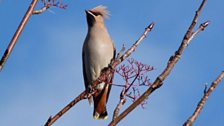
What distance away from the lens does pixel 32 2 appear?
7.66 ft

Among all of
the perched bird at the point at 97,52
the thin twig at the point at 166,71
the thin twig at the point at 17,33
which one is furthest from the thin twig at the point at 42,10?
the perched bird at the point at 97,52

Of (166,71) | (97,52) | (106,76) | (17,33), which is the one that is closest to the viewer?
(166,71)

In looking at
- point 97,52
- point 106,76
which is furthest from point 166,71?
point 97,52

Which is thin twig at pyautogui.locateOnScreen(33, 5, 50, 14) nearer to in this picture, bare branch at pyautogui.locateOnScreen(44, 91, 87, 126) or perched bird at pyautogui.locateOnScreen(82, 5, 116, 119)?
bare branch at pyautogui.locateOnScreen(44, 91, 87, 126)

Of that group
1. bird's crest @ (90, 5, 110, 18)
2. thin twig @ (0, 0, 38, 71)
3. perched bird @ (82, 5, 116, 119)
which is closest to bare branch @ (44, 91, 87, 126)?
thin twig @ (0, 0, 38, 71)

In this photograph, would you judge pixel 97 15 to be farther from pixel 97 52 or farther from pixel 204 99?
pixel 204 99

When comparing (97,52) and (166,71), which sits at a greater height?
(166,71)

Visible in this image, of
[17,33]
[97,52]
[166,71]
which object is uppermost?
[17,33]

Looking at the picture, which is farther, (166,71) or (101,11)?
(101,11)

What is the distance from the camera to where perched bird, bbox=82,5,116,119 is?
715 cm

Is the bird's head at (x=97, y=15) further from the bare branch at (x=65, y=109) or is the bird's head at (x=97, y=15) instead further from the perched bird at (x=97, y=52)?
the bare branch at (x=65, y=109)

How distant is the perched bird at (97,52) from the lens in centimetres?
715

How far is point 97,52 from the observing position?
724 centimetres

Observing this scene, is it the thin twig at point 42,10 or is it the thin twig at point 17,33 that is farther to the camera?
the thin twig at point 42,10
